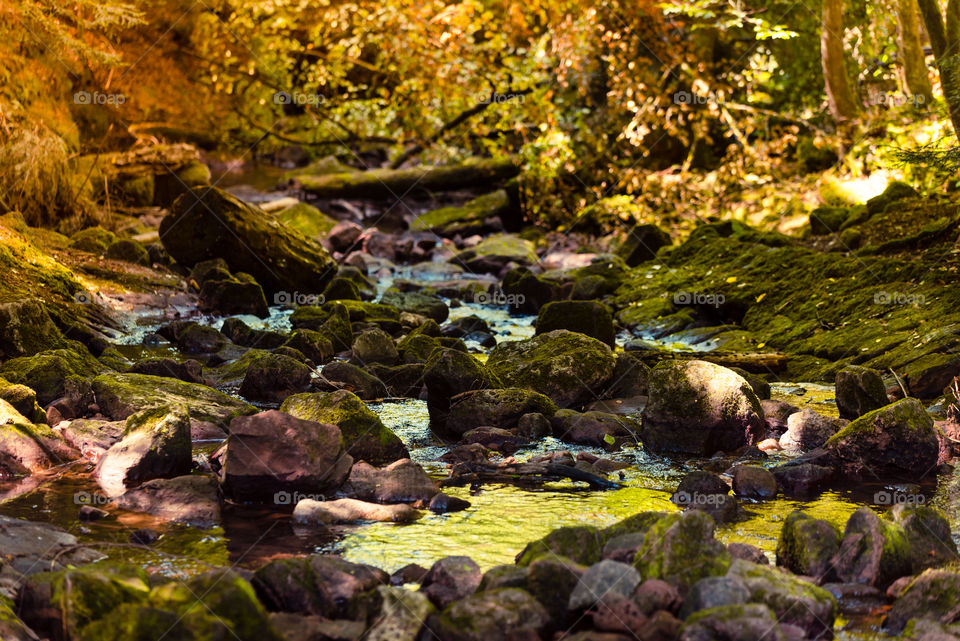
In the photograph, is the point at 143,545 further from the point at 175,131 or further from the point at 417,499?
the point at 175,131

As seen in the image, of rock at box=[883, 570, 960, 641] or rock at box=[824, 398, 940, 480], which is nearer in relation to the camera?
rock at box=[883, 570, 960, 641]

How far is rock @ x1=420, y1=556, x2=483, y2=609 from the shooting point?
3.96 meters

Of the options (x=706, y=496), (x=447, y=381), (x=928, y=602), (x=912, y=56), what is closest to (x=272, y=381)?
(x=447, y=381)

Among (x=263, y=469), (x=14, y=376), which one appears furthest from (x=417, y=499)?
(x=14, y=376)

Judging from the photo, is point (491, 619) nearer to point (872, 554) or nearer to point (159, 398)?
point (872, 554)

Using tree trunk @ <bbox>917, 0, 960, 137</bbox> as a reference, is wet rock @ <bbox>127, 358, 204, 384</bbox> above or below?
Result: below

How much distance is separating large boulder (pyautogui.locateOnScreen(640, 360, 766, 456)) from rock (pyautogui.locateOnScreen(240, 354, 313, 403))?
3.04 meters

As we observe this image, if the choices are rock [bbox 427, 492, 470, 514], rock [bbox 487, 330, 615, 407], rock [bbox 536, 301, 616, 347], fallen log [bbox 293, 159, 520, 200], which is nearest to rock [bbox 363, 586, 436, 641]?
rock [bbox 427, 492, 470, 514]

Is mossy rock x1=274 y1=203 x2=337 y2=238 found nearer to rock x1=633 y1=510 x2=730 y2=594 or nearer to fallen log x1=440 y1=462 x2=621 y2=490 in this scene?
fallen log x1=440 y1=462 x2=621 y2=490

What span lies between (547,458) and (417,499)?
1.21 metres

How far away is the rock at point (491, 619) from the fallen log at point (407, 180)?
17272 mm

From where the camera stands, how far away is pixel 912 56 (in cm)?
1307

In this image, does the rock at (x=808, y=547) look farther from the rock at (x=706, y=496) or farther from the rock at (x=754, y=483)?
the rock at (x=754, y=483)

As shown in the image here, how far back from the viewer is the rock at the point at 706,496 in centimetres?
535
